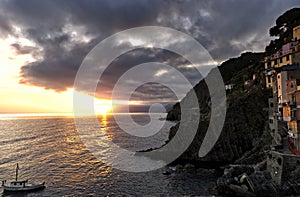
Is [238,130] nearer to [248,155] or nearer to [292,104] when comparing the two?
[248,155]

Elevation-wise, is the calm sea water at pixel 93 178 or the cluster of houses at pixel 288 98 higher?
the cluster of houses at pixel 288 98

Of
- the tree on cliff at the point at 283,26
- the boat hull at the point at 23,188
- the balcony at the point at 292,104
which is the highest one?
the tree on cliff at the point at 283,26

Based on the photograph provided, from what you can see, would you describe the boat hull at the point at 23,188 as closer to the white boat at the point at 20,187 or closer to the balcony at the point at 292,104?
the white boat at the point at 20,187

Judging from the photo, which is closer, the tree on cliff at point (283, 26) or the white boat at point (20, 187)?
the white boat at point (20, 187)

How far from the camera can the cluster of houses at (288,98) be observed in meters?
42.9

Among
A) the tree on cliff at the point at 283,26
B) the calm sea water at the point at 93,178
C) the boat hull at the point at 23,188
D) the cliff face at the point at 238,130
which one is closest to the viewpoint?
the calm sea water at the point at 93,178

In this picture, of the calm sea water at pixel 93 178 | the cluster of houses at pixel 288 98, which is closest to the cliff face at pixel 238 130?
the cluster of houses at pixel 288 98

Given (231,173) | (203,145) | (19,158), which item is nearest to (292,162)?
(231,173)

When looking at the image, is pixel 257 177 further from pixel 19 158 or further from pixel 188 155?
pixel 19 158

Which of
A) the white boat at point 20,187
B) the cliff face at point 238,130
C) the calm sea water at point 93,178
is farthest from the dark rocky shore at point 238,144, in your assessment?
the white boat at point 20,187

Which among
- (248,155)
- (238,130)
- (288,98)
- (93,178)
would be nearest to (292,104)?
(288,98)

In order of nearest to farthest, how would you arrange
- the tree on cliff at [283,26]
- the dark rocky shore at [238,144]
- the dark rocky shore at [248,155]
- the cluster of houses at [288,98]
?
the dark rocky shore at [248,155], the dark rocky shore at [238,144], the cluster of houses at [288,98], the tree on cliff at [283,26]

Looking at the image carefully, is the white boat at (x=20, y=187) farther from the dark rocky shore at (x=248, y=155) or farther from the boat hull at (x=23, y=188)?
the dark rocky shore at (x=248, y=155)

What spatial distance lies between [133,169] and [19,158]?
41.3 meters
